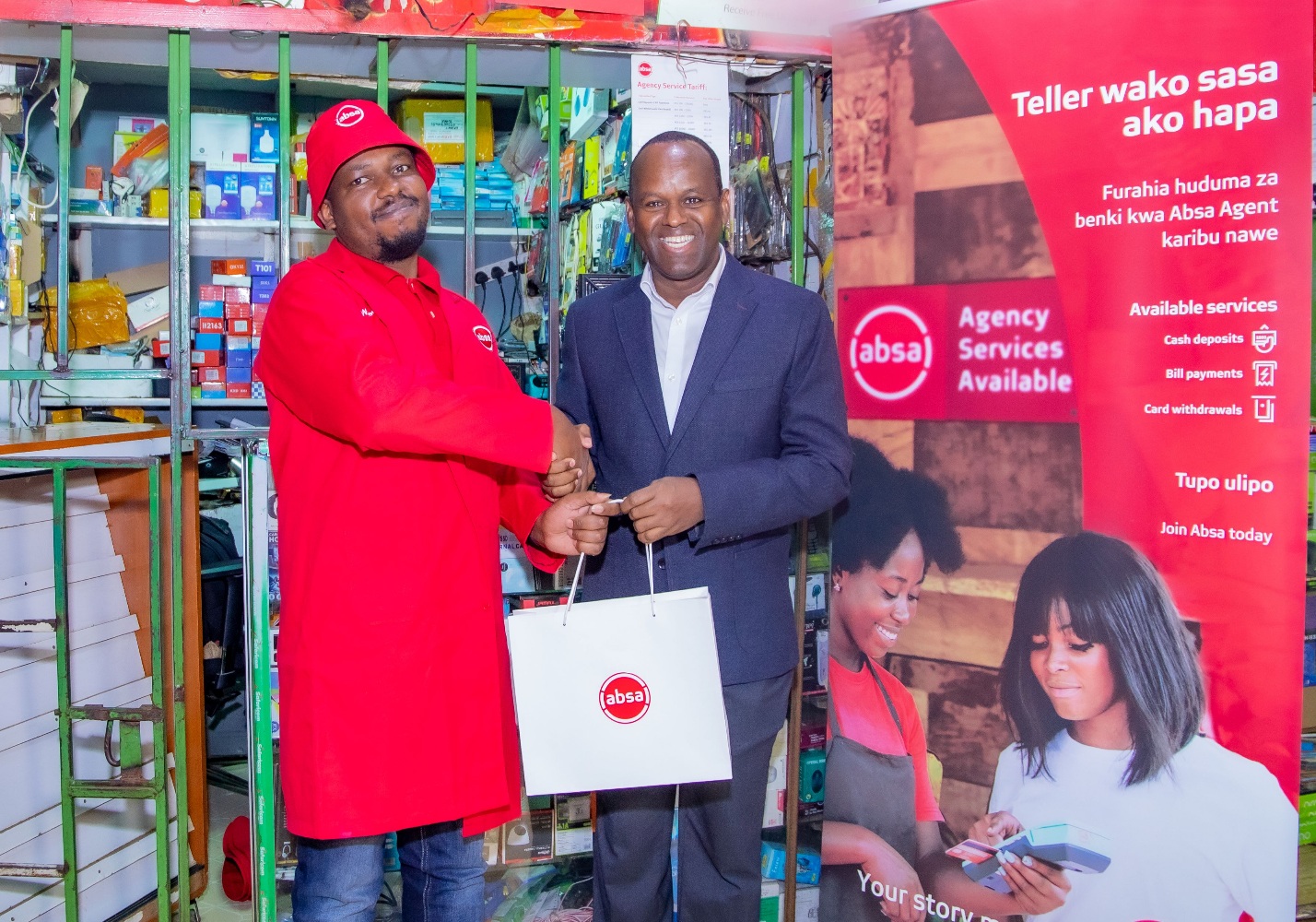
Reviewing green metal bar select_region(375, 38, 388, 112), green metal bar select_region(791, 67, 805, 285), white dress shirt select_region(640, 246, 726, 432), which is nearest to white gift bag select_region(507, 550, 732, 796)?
white dress shirt select_region(640, 246, 726, 432)

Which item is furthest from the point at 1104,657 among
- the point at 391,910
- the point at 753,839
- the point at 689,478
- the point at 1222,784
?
the point at 391,910

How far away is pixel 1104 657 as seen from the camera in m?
2.02

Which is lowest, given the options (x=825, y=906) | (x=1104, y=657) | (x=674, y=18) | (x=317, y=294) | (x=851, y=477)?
(x=825, y=906)

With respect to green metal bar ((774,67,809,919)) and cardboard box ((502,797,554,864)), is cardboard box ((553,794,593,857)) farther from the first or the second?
green metal bar ((774,67,809,919))

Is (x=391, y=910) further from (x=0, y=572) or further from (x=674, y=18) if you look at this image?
(x=674, y=18)

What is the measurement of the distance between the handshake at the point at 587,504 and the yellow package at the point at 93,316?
131 inches

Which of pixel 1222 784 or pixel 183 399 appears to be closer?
pixel 1222 784

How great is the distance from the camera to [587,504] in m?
1.87

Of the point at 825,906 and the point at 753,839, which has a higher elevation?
the point at 753,839

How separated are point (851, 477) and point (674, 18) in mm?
1142

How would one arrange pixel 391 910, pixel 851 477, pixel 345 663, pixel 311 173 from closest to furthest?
1. pixel 345 663
2. pixel 311 173
3. pixel 851 477
4. pixel 391 910

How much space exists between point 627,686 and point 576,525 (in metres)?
0.32

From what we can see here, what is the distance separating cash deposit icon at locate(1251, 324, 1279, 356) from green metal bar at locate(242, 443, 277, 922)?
207 cm

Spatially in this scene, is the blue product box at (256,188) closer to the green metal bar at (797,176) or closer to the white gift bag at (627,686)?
the green metal bar at (797,176)
